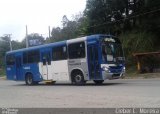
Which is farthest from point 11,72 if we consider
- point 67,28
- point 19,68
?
point 67,28

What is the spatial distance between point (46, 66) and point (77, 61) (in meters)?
3.79

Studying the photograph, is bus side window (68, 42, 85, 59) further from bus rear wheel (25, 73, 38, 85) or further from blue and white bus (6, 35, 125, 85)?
bus rear wheel (25, 73, 38, 85)

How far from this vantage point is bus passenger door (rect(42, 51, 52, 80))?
1039 inches

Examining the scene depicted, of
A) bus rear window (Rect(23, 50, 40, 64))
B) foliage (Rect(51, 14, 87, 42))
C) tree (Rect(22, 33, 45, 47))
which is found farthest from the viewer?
tree (Rect(22, 33, 45, 47))

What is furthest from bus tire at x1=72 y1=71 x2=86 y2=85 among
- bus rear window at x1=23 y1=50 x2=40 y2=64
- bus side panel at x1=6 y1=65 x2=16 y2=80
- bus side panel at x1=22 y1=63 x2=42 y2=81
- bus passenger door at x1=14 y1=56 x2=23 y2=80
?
bus side panel at x1=6 y1=65 x2=16 y2=80

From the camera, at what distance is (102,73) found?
22.2 m

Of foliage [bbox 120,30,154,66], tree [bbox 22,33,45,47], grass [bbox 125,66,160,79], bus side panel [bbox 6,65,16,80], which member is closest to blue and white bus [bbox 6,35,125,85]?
bus side panel [bbox 6,65,16,80]

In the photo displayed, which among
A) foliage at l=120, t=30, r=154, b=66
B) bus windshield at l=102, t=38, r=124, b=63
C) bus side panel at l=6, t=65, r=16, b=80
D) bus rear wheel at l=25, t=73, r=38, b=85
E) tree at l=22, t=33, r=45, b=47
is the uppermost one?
tree at l=22, t=33, r=45, b=47

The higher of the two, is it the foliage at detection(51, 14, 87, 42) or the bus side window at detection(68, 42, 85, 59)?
the foliage at detection(51, 14, 87, 42)

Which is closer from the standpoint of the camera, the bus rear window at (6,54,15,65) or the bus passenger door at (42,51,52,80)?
the bus passenger door at (42,51,52,80)

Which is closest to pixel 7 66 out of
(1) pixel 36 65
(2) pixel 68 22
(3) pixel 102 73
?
(1) pixel 36 65

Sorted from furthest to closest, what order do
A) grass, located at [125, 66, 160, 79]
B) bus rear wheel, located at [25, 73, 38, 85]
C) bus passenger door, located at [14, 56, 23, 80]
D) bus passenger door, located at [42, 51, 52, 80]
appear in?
grass, located at [125, 66, 160, 79] → bus passenger door, located at [14, 56, 23, 80] → bus rear wheel, located at [25, 73, 38, 85] → bus passenger door, located at [42, 51, 52, 80]

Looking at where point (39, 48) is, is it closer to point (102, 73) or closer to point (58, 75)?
point (58, 75)

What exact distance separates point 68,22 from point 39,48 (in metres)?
45.3
